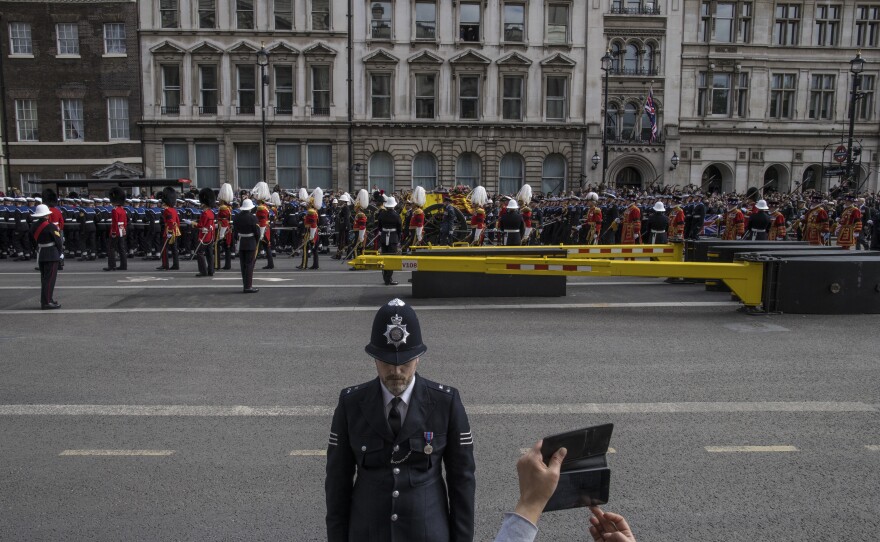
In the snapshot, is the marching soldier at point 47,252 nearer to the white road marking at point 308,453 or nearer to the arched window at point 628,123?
the white road marking at point 308,453

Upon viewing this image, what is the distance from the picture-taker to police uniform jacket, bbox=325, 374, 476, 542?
9.93 ft

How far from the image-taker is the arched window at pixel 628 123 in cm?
4125

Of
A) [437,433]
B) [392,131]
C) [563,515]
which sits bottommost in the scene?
[563,515]

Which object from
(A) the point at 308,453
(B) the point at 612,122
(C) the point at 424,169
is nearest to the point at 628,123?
(B) the point at 612,122

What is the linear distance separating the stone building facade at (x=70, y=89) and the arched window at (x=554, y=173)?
896 inches

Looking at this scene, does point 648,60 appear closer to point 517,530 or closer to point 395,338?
point 395,338

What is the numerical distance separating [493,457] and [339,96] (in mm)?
35831

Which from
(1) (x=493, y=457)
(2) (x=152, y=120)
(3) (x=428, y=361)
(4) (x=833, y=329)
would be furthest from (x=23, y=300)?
(2) (x=152, y=120)

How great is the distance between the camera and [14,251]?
913 inches

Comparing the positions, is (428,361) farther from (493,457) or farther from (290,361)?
(493,457)

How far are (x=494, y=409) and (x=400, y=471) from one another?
411cm

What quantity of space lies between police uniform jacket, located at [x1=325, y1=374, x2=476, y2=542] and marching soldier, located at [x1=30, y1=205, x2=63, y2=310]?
11.6 m

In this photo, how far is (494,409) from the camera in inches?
278

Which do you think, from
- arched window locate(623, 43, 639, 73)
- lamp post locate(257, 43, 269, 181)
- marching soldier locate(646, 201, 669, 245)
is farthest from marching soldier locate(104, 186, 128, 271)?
arched window locate(623, 43, 639, 73)
